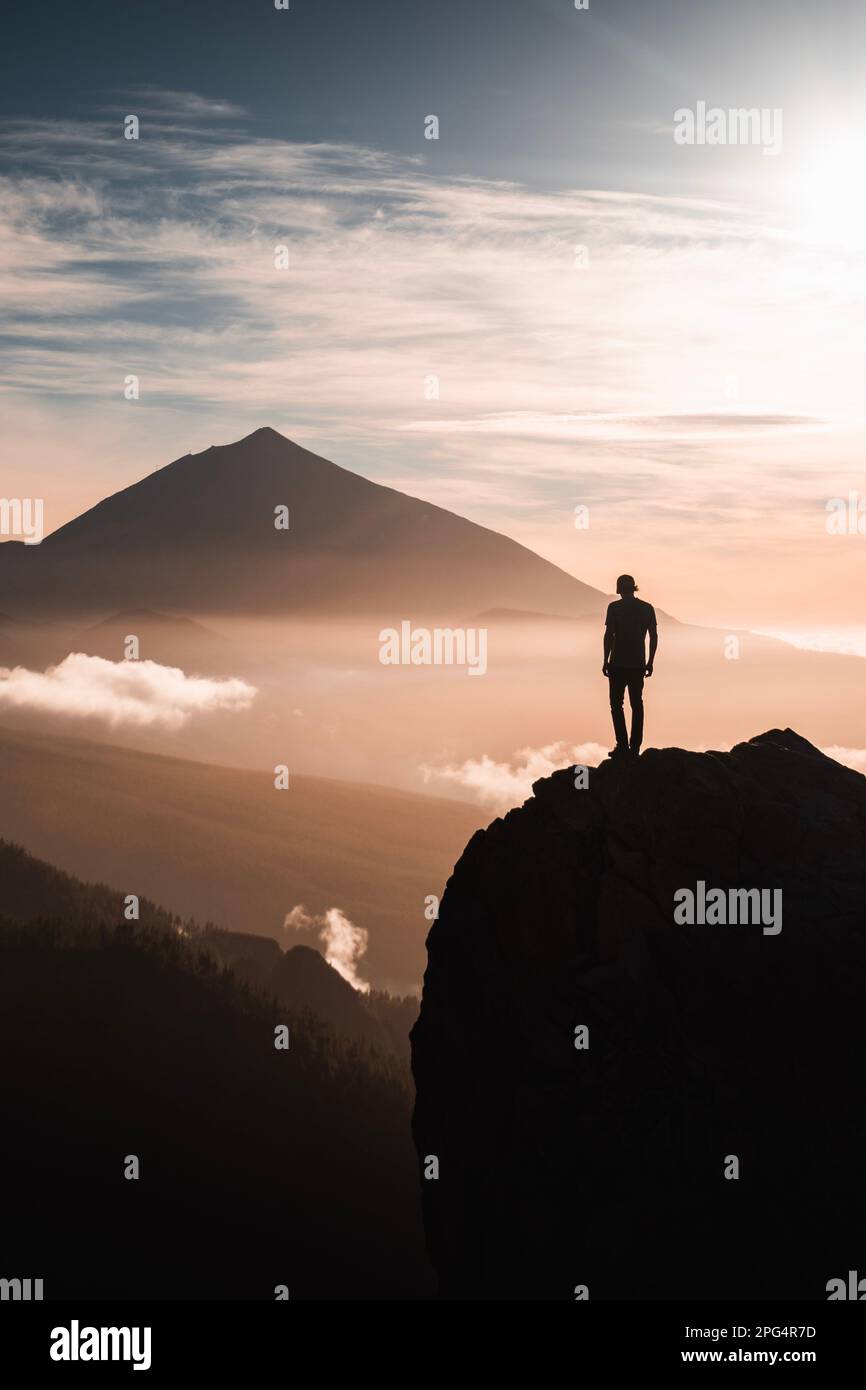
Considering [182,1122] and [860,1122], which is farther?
[182,1122]

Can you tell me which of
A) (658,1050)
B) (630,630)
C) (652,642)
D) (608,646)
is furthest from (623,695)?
(658,1050)

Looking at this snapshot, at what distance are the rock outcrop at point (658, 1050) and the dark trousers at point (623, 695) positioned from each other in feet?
2.56

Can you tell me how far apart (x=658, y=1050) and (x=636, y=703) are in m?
7.15

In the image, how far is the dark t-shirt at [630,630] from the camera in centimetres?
2644

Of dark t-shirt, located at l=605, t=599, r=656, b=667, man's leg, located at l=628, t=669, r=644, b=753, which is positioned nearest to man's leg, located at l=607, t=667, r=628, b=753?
man's leg, located at l=628, t=669, r=644, b=753

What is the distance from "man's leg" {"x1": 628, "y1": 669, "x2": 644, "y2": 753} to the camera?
87.2ft

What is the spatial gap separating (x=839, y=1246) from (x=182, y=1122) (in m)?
67.2

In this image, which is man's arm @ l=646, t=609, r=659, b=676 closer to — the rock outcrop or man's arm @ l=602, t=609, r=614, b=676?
man's arm @ l=602, t=609, r=614, b=676

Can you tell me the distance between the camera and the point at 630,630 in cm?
2645

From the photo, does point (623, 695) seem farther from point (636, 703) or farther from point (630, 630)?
point (630, 630)

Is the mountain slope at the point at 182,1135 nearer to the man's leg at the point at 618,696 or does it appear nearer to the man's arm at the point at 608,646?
the man's leg at the point at 618,696
